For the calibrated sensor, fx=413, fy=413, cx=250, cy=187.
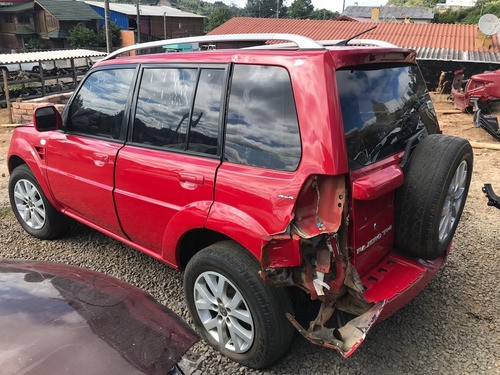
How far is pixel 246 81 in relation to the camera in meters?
2.34

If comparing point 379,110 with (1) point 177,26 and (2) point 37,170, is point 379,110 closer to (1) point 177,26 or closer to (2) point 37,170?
(2) point 37,170

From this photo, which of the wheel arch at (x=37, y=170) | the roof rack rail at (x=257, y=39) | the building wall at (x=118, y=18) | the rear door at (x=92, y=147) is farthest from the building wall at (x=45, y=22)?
the roof rack rail at (x=257, y=39)

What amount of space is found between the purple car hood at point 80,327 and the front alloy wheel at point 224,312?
1.36 feet

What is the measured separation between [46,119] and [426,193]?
118 inches

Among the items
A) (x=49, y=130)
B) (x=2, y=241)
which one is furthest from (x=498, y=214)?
(x=2, y=241)

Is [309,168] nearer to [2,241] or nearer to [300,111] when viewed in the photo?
[300,111]

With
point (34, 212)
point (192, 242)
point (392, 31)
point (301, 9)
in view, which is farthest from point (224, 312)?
point (301, 9)

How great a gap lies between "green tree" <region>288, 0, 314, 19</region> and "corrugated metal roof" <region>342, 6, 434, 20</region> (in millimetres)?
9406

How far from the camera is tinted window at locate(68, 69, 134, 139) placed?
10.1 ft

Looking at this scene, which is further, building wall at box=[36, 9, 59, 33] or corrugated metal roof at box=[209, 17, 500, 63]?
building wall at box=[36, 9, 59, 33]

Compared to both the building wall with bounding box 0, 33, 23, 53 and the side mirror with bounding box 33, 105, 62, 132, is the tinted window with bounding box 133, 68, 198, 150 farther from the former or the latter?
the building wall with bounding box 0, 33, 23, 53

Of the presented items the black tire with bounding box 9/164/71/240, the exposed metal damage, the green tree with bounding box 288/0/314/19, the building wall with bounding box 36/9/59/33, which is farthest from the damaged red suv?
the green tree with bounding box 288/0/314/19

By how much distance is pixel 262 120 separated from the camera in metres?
2.28

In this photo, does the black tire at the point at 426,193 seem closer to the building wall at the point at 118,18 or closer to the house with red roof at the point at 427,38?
the house with red roof at the point at 427,38
